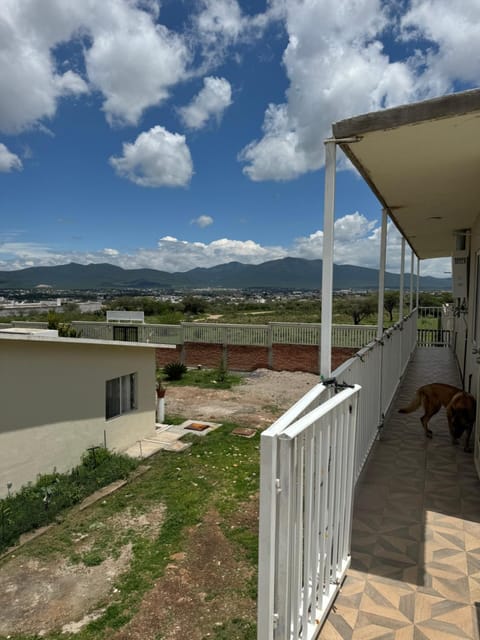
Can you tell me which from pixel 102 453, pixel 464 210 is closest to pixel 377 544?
pixel 464 210

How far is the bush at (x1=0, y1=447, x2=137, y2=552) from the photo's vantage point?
5.20 metres

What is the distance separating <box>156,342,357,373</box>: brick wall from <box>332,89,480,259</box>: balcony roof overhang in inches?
435

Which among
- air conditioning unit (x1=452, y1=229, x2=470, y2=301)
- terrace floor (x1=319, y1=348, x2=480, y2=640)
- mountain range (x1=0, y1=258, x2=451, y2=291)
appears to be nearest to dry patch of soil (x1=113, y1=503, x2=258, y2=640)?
terrace floor (x1=319, y1=348, x2=480, y2=640)

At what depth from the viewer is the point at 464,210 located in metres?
5.72

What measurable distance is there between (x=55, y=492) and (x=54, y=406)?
1.32 meters

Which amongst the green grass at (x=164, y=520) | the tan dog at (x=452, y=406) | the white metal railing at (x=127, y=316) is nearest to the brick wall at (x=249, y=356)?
the white metal railing at (x=127, y=316)

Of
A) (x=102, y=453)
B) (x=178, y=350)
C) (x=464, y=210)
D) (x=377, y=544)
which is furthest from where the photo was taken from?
(x=178, y=350)

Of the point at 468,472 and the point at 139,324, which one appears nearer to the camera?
the point at 468,472

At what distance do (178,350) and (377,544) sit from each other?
15.5 meters

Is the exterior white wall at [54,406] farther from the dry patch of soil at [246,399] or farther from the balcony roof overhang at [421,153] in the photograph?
the balcony roof overhang at [421,153]

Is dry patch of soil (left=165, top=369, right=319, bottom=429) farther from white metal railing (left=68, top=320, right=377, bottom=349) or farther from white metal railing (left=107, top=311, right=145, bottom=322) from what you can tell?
white metal railing (left=107, top=311, right=145, bottom=322)

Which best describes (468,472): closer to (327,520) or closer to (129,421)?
(327,520)

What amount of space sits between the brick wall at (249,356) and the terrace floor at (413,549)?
1182 cm

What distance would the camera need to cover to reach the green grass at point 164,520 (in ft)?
11.6
